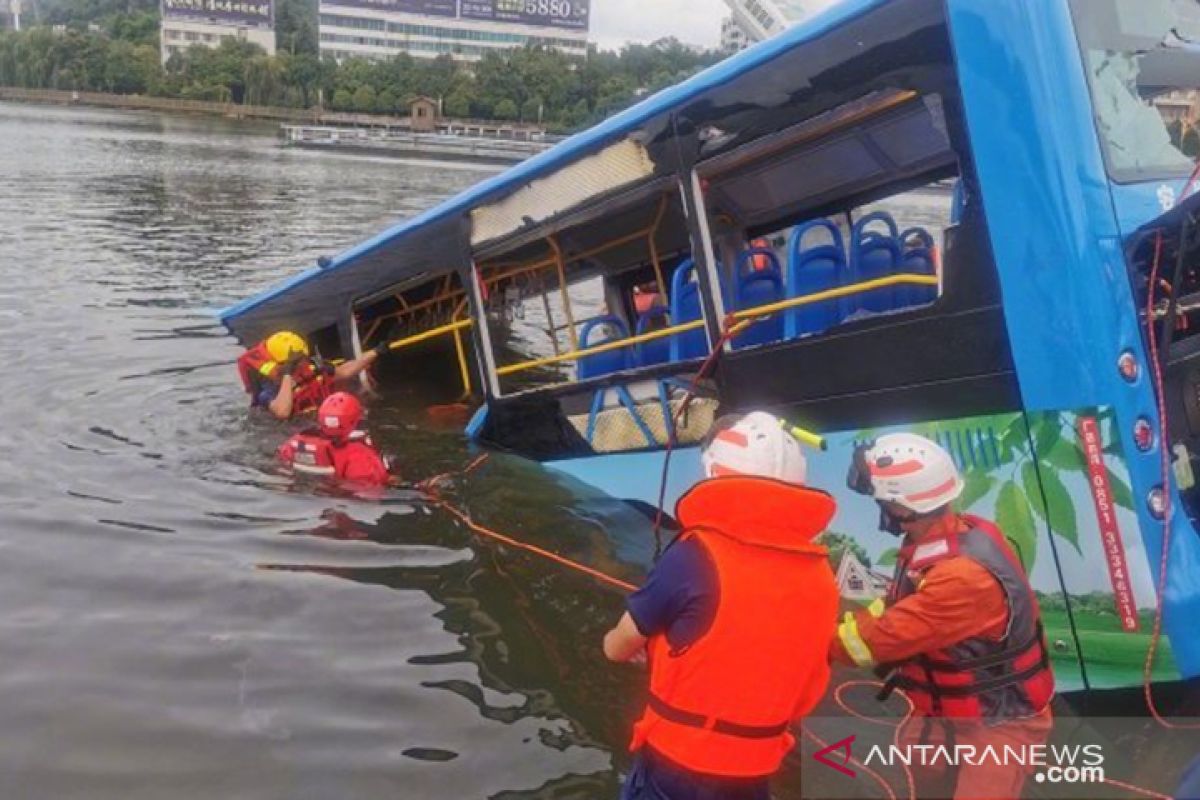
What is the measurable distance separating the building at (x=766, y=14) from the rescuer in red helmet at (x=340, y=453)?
382 centimetres

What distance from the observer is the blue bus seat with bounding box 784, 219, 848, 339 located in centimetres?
585

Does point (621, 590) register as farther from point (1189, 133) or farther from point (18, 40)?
point (18, 40)

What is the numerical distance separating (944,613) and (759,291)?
10.2 feet

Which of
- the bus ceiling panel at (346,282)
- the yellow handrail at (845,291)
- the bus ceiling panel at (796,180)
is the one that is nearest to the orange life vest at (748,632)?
the yellow handrail at (845,291)

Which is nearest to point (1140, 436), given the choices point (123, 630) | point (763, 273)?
point (763, 273)

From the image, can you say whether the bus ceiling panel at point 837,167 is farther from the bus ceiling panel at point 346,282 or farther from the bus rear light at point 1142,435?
the bus rear light at point 1142,435

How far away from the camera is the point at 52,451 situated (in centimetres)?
865

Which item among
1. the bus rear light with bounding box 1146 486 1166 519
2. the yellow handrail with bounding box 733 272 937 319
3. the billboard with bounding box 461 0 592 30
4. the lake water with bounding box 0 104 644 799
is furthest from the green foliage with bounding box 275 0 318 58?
the bus rear light with bounding box 1146 486 1166 519

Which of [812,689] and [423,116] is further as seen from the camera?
[423,116]

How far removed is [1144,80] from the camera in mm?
5152

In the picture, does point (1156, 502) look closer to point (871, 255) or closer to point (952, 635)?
point (952, 635)

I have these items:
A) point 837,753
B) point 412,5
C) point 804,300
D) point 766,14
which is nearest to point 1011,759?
point 837,753

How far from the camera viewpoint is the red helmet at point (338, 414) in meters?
7.97

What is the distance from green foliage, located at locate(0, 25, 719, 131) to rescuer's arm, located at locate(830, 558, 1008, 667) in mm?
86958
